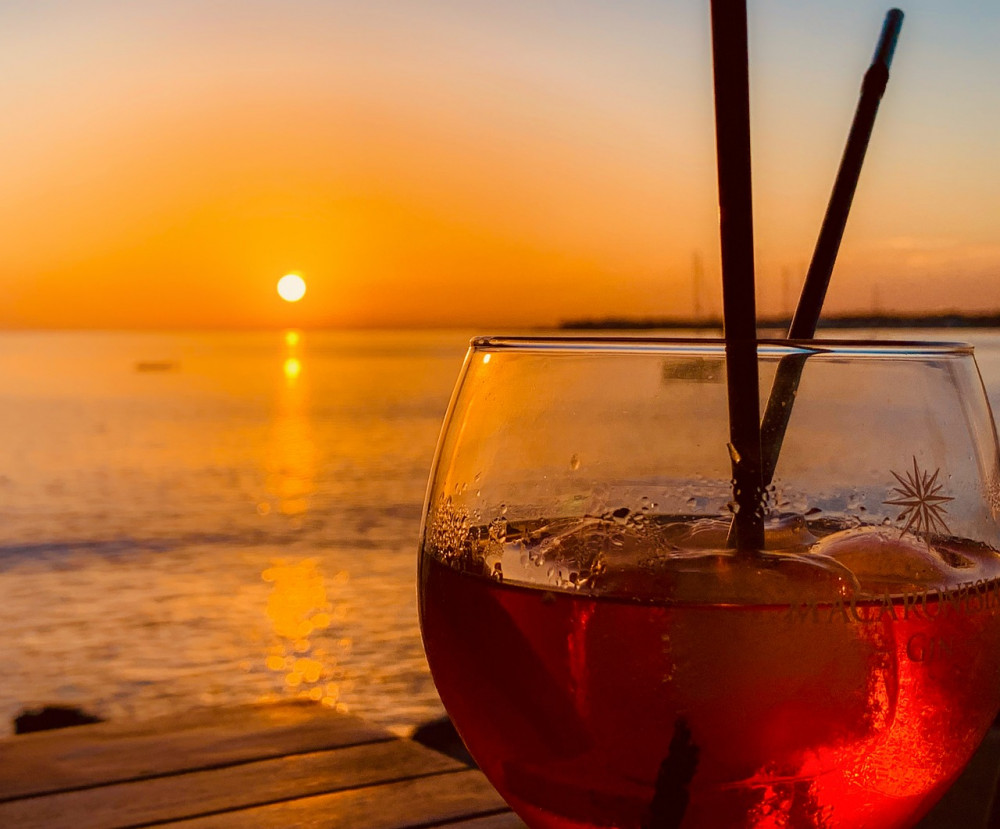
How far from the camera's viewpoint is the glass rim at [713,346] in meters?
0.55

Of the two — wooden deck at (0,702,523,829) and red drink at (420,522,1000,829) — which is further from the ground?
red drink at (420,522,1000,829)

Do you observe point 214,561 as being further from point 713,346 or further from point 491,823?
point 713,346

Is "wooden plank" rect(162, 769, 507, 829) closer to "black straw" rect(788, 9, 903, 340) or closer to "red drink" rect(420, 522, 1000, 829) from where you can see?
"red drink" rect(420, 522, 1000, 829)

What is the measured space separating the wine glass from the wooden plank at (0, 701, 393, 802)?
801mm

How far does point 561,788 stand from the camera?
590mm

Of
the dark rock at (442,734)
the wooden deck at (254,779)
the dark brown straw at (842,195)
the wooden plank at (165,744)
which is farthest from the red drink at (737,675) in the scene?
the dark rock at (442,734)

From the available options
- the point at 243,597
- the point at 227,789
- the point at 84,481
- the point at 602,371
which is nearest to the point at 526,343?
the point at 602,371

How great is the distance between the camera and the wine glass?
0.55 meters

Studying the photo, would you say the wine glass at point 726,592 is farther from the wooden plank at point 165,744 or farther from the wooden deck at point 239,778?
the wooden plank at point 165,744

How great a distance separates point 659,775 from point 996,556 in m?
0.21

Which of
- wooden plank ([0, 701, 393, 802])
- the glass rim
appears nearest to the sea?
the glass rim

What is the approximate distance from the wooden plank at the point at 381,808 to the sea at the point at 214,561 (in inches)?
24.2

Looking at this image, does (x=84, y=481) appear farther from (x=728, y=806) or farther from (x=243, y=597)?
(x=728, y=806)

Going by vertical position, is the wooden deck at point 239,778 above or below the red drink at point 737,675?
below
